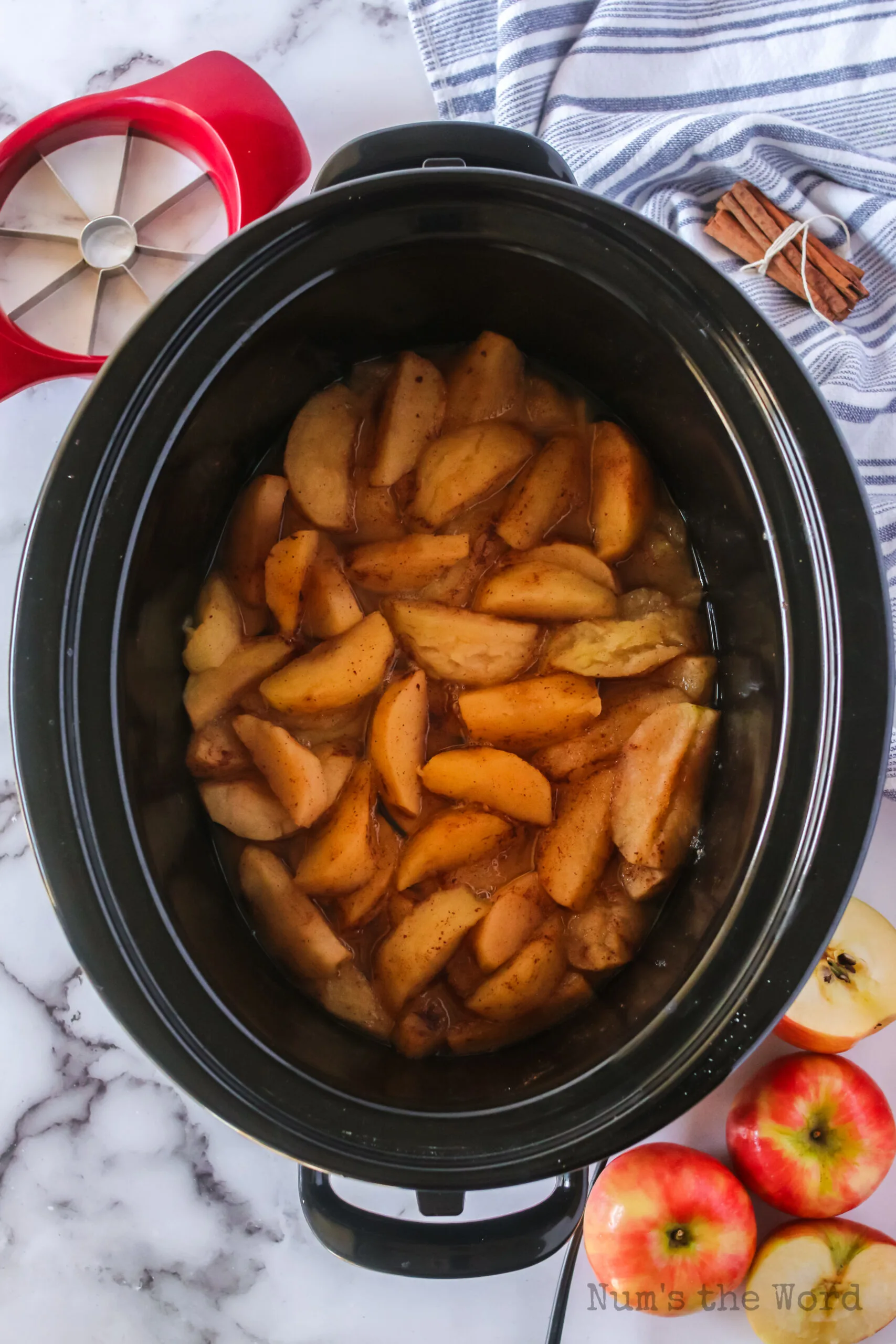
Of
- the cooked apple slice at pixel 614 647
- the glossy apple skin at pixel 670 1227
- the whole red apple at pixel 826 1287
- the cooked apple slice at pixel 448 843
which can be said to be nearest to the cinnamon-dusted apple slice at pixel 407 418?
the cooked apple slice at pixel 614 647

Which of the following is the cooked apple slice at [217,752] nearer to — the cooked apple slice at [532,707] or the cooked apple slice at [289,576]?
the cooked apple slice at [289,576]

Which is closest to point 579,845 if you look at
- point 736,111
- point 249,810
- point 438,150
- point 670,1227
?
point 249,810

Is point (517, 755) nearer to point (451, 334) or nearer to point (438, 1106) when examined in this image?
point (438, 1106)

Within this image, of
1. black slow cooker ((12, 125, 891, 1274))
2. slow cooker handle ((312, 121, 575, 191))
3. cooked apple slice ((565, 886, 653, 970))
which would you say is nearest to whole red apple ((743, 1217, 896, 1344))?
black slow cooker ((12, 125, 891, 1274))

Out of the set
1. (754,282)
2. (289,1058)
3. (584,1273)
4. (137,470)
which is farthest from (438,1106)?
(754,282)

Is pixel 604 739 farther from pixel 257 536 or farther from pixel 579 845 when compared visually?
pixel 257 536

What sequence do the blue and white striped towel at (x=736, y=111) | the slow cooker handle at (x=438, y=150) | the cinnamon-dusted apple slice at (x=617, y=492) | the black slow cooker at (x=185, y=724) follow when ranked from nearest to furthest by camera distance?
the black slow cooker at (x=185, y=724) → the slow cooker handle at (x=438, y=150) → the cinnamon-dusted apple slice at (x=617, y=492) → the blue and white striped towel at (x=736, y=111)

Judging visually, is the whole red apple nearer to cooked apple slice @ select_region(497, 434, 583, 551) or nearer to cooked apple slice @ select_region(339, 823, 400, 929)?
cooked apple slice @ select_region(339, 823, 400, 929)
